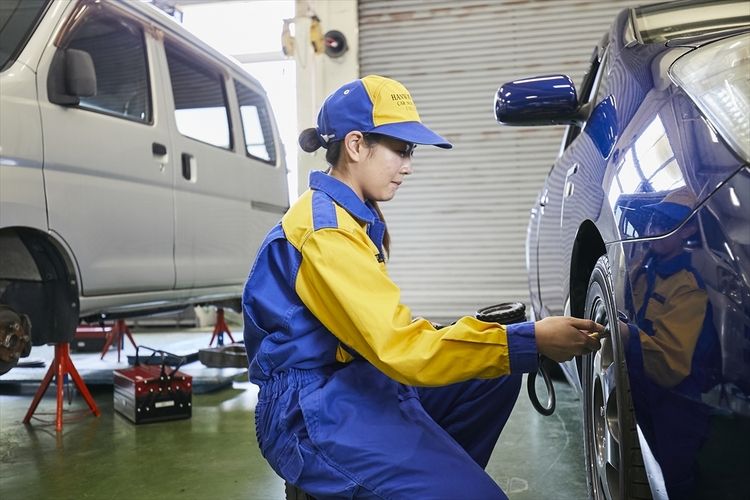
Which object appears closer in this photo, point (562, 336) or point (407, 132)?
point (562, 336)

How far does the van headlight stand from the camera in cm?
81

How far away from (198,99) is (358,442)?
2685 mm

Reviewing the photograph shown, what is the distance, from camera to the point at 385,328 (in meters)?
1.13

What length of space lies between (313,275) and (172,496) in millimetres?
1080

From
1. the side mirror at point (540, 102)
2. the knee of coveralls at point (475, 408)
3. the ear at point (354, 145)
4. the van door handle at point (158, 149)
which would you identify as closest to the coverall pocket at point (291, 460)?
the knee of coveralls at point (475, 408)

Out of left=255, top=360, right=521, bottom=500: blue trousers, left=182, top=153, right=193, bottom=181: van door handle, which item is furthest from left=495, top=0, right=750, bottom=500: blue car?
left=182, top=153, right=193, bottom=181: van door handle

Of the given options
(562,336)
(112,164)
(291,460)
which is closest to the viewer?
(562,336)

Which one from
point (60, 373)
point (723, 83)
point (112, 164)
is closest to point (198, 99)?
point (112, 164)

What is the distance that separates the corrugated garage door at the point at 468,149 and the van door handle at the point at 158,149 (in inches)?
117

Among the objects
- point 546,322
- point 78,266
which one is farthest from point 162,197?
point 546,322

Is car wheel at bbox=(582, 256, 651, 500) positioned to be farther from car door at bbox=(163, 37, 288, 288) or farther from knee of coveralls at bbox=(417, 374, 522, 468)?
car door at bbox=(163, 37, 288, 288)

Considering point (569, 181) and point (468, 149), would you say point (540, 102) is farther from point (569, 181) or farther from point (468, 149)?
point (468, 149)

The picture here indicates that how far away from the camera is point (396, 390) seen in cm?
134

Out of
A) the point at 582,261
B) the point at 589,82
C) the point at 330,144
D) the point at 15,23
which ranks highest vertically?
the point at 15,23
